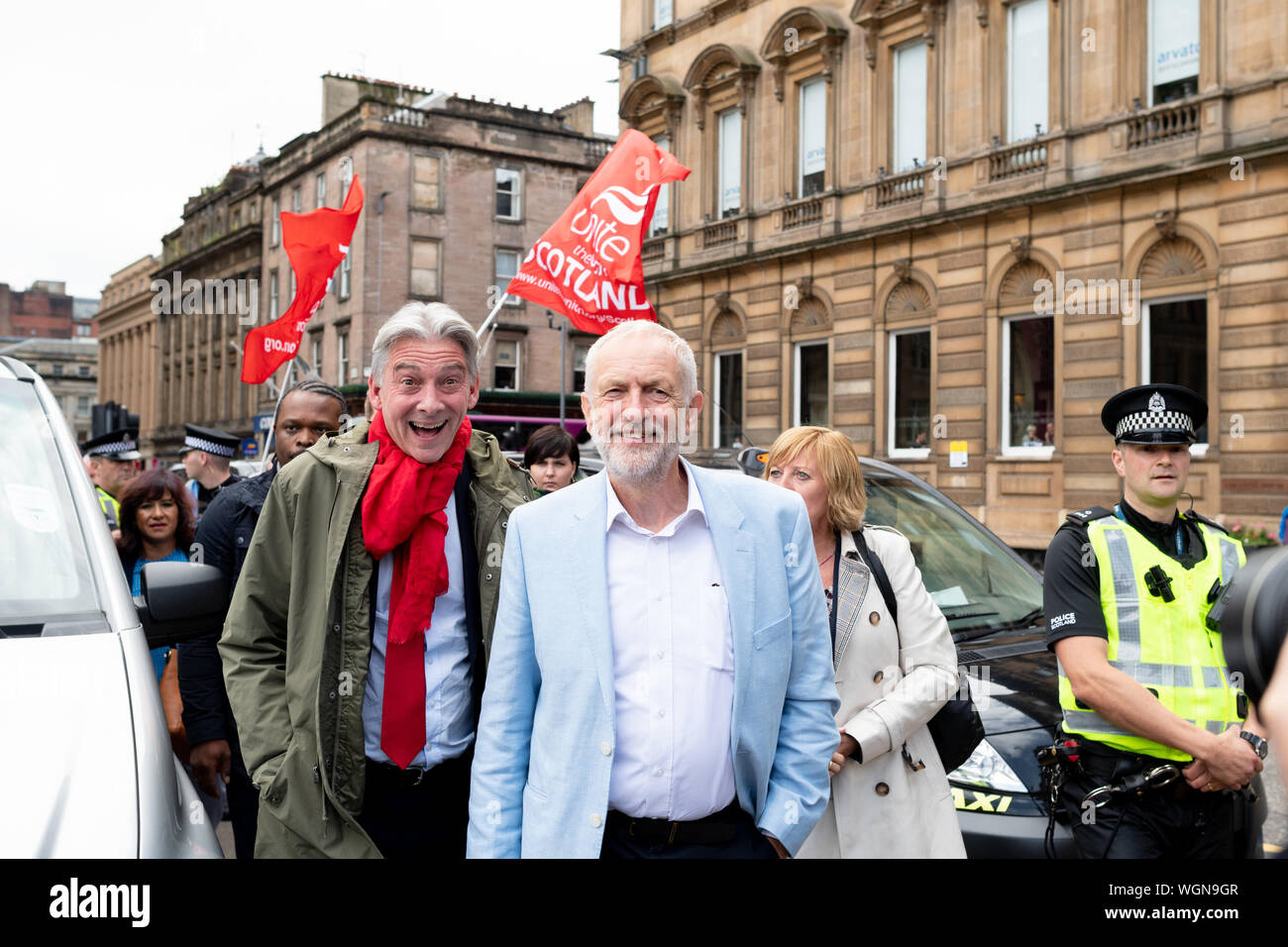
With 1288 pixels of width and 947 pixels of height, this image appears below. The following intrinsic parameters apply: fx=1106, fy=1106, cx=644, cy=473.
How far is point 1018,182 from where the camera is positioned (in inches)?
811

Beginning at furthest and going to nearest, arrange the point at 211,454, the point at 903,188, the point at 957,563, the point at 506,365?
the point at 506,365 → the point at 903,188 → the point at 211,454 → the point at 957,563

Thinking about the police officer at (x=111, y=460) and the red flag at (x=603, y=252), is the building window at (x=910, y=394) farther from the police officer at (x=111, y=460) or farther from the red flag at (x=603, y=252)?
the police officer at (x=111, y=460)

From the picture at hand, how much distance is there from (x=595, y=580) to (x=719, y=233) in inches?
1031

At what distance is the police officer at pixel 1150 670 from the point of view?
11.5 ft

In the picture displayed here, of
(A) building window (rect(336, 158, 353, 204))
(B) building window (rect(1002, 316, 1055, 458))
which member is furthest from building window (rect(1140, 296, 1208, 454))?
(A) building window (rect(336, 158, 353, 204))

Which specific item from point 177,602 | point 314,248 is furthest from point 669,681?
point 314,248

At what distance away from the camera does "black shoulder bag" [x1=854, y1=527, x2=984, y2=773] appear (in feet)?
11.8

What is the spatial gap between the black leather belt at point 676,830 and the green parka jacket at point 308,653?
0.74m

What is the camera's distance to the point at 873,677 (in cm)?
359

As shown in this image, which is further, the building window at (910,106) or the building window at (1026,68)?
the building window at (910,106)

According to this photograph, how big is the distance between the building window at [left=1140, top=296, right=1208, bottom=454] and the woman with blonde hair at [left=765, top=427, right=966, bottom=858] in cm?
1648

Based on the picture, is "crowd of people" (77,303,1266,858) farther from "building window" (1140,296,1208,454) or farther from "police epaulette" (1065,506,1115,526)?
"building window" (1140,296,1208,454)

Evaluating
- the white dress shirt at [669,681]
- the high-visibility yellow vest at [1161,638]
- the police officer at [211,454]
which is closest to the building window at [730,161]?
the police officer at [211,454]

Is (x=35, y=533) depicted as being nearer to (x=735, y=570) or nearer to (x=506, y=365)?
(x=735, y=570)
